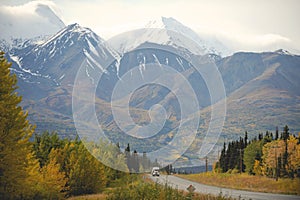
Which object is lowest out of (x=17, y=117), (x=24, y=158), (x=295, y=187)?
(x=295, y=187)

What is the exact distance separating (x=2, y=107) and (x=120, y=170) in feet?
116

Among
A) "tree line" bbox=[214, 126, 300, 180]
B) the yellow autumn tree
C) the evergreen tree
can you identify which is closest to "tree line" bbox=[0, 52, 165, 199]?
the evergreen tree

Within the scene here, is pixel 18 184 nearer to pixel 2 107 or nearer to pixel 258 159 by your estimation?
pixel 2 107

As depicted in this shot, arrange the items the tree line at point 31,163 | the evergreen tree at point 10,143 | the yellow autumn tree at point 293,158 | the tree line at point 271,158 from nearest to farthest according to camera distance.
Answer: the evergreen tree at point 10,143 → the tree line at point 31,163 → the yellow autumn tree at point 293,158 → the tree line at point 271,158

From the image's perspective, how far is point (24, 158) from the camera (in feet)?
98.4

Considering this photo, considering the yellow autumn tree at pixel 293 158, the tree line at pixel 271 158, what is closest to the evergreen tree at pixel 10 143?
the tree line at pixel 271 158

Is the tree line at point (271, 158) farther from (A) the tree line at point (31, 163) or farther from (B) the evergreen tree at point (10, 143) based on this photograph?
(B) the evergreen tree at point (10, 143)

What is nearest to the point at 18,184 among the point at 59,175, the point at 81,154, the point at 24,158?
the point at 24,158

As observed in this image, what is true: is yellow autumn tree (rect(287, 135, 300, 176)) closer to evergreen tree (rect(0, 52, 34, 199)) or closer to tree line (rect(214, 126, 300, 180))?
tree line (rect(214, 126, 300, 180))

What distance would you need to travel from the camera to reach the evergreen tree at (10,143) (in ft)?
94.7

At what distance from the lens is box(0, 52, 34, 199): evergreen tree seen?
2888 cm

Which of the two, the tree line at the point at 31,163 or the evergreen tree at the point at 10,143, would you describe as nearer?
the evergreen tree at the point at 10,143

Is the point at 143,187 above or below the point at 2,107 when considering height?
below

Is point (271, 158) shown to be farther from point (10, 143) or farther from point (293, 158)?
point (10, 143)
